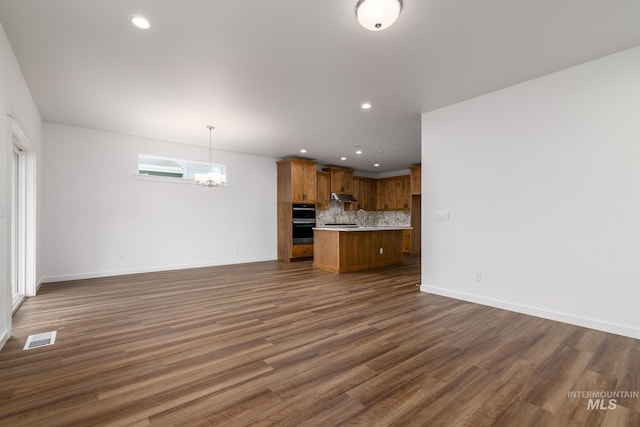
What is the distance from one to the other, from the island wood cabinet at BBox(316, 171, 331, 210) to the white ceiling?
397 cm

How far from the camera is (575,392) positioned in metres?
1.90

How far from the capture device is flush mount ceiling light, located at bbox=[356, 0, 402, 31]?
209cm

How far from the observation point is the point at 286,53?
2881 mm

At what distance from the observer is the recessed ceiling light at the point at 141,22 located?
7.77 ft

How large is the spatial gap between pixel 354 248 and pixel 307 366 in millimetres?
4196

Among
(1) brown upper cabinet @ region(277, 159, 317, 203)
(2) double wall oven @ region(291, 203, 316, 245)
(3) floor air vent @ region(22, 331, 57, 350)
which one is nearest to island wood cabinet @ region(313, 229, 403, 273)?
(2) double wall oven @ region(291, 203, 316, 245)

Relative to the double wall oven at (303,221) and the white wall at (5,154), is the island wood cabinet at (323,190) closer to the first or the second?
the double wall oven at (303,221)

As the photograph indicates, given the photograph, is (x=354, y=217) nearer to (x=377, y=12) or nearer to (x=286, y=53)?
(x=286, y=53)

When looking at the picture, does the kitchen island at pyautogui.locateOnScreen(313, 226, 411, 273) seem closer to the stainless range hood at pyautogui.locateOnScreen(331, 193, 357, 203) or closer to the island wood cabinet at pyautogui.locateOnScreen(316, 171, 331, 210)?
the island wood cabinet at pyautogui.locateOnScreen(316, 171, 331, 210)

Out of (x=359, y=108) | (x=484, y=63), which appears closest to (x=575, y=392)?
(x=484, y=63)

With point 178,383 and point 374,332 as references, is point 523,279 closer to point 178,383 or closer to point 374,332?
point 374,332

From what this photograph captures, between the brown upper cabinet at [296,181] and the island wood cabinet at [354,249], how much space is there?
1519mm

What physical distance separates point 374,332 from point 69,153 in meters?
6.19

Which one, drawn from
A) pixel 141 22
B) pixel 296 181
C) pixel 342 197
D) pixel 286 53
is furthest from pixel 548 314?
pixel 342 197
